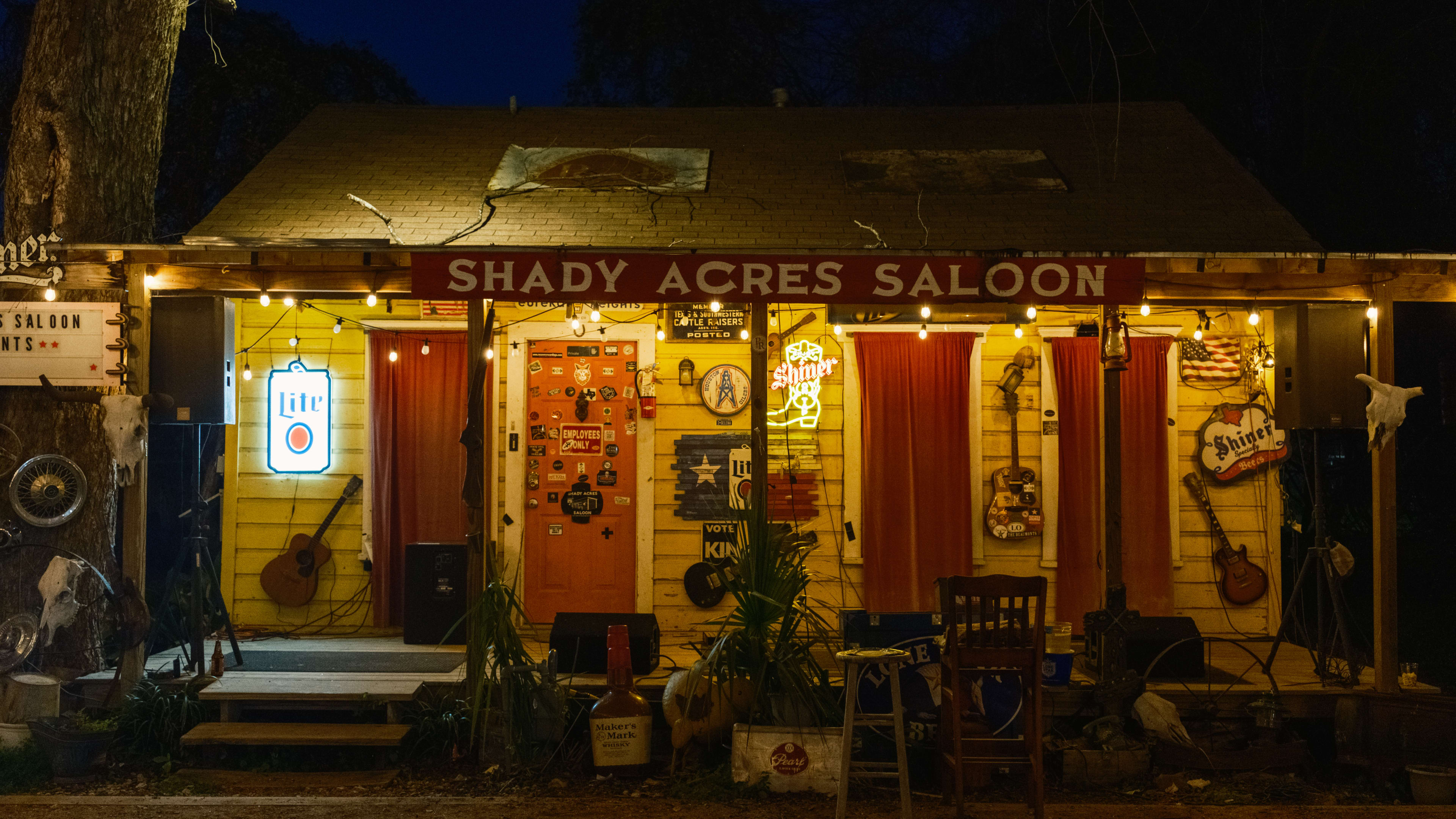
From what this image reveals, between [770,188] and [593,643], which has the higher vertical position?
[770,188]

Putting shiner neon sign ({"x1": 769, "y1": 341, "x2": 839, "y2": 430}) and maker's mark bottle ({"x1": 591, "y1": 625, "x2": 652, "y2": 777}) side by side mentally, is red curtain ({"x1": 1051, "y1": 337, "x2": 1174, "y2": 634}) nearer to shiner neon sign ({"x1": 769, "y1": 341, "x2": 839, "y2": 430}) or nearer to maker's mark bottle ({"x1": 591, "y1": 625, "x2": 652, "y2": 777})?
shiner neon sign ({"x1": 769, "y1": 341, "x2": 839, "y2": 430})

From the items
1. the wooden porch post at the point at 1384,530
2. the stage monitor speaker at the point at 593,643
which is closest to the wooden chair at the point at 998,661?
the stage monitor speaker at the point at 593,643

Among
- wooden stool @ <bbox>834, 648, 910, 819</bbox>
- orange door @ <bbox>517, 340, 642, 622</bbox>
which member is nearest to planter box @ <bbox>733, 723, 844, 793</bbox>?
wooden stool @ <bbox>834, 648, 910, 819</bbox>

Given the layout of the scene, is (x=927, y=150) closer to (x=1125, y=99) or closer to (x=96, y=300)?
(x=1125, y=99)

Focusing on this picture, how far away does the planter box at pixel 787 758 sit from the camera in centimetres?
604

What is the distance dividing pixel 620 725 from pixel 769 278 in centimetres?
284

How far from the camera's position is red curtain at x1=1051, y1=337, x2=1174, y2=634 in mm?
8766

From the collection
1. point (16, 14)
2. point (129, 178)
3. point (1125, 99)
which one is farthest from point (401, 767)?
point (16, 14)

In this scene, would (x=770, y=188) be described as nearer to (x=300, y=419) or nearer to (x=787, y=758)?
(x=300, y=419)

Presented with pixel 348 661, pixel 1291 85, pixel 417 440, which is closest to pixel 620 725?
pixel 348 661

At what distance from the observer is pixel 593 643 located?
23.5ft

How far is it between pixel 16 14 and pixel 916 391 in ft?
49.4

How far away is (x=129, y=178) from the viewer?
25.4 ft

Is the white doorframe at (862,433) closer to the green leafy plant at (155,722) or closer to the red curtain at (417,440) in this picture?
the red curtain at (417,440)
